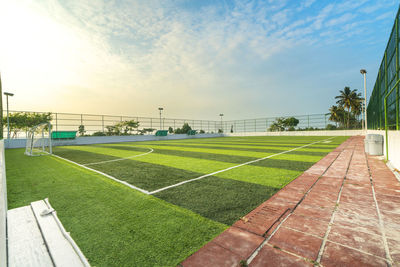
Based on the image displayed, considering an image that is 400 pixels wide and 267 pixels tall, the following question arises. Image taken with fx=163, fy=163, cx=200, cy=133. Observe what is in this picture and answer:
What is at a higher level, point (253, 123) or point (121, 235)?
point (253, 123)

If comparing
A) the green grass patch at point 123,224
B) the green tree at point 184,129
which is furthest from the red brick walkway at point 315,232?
the green tree at point 184,129

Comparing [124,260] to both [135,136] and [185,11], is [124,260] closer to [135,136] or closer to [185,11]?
[185,11]

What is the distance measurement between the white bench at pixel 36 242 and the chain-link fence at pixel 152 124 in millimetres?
20348

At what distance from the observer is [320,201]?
8.63 feet

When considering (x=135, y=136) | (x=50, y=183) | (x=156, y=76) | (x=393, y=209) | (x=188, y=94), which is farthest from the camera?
(x=188, y=94)

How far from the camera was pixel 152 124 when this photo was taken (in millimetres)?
27531

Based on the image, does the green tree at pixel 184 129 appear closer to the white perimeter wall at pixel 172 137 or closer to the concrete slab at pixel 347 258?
the white perimeter wall at pixel 172 137

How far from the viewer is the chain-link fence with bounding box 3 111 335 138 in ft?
62.2

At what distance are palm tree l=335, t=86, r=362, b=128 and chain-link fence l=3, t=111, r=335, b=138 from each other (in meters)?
27.7

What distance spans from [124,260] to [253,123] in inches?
1497

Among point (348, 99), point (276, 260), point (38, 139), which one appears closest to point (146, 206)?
point (276, 260)

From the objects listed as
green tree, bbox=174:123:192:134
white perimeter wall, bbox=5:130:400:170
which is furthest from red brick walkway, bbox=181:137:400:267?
green tree, bbox=174:123:192:134

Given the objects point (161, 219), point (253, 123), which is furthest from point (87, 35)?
point (253, 123)

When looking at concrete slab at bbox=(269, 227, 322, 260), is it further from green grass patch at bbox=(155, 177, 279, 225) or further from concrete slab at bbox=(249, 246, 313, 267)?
green grass patch at bbox=(155, 177, 279, 225)
